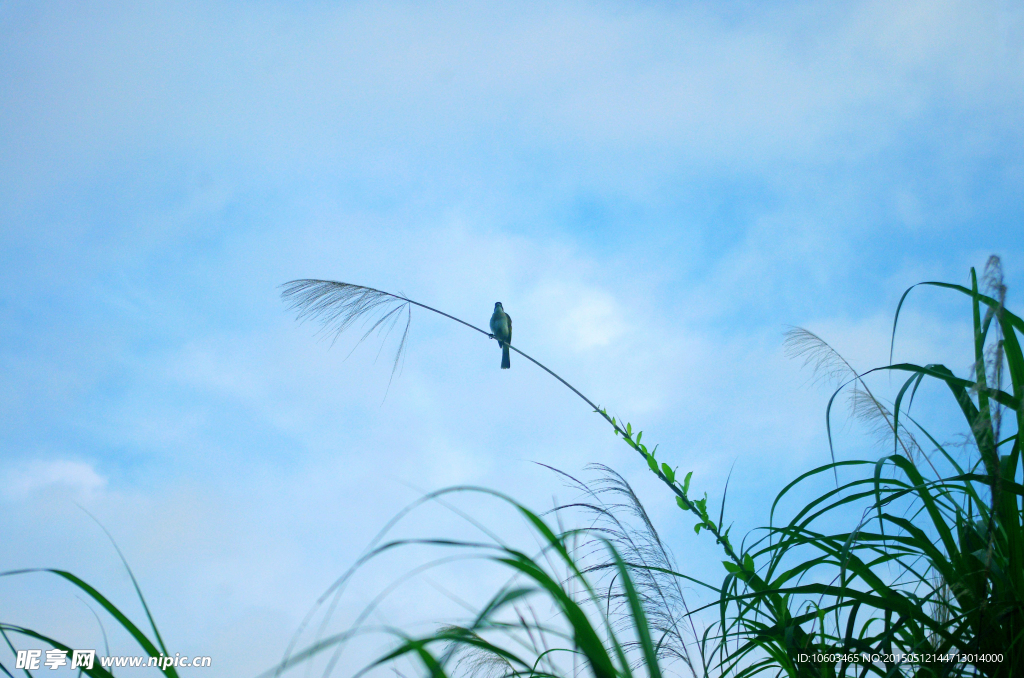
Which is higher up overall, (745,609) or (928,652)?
(745,609)

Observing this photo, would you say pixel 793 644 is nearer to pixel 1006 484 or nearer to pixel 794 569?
pixel 794 569

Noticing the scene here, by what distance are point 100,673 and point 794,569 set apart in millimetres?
1491

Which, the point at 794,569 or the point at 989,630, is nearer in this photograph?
the point at 989,630

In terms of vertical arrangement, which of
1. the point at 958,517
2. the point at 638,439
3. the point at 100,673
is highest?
the point at 638,439

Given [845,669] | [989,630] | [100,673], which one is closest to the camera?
[100,673]

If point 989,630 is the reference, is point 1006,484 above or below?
above

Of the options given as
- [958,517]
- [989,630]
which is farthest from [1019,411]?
[989,630]

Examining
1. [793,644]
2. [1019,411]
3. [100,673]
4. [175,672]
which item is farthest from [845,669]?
[100,673]

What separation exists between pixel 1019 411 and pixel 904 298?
1.14 feet

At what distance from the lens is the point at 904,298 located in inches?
67.5

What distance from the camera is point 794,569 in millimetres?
1736

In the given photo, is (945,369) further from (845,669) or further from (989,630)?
(845,669)

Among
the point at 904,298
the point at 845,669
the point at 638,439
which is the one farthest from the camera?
the point at 638,439

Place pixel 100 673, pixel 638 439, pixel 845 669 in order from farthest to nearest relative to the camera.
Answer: pixel 638 439, pixel 845 669, pixel 100 673
